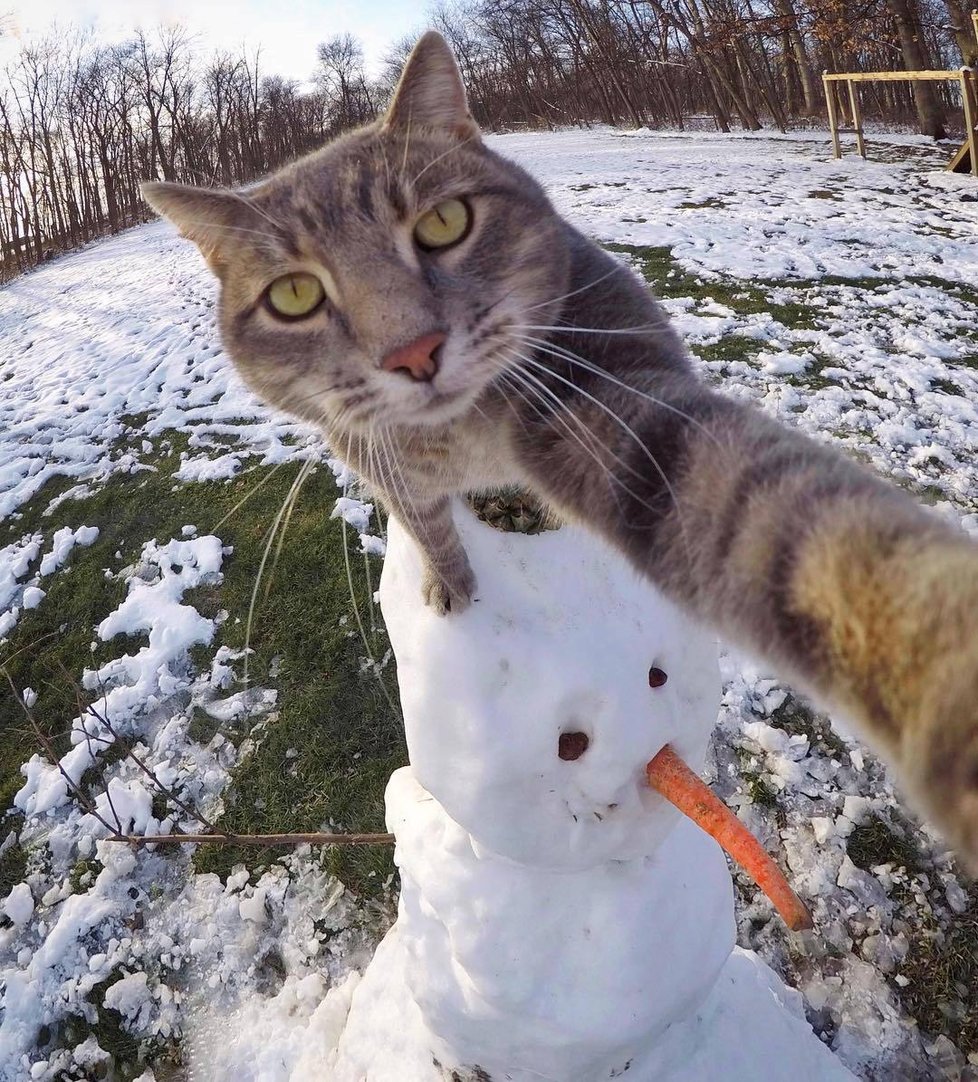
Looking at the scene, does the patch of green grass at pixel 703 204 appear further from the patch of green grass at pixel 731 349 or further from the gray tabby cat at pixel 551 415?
the gray tabby cat at pixel 551 415

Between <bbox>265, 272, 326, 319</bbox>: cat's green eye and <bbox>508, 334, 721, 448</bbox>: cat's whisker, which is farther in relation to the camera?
<bbox>265, 272, 326, 319</bbox>: cat's green eye

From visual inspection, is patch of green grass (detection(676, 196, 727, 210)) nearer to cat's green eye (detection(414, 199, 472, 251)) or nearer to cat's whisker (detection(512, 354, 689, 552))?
cat's green eye (detection(414, 199, 472, 251))

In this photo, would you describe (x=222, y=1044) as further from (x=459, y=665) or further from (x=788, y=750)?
(x=788, y=750)

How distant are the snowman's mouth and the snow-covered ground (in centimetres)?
133

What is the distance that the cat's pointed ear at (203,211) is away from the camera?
1.63 m

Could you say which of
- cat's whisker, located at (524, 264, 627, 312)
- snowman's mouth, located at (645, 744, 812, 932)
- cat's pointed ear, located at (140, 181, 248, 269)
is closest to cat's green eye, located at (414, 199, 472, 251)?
cat's whisker, located at (524, 264, 627, 312)

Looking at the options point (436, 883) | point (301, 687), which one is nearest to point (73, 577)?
point (301, 687)

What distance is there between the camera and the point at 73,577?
4723 mm

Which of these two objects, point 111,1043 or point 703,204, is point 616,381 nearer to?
point 111,1043

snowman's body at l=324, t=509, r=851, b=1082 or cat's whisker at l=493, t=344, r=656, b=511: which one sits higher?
cat's whisker at l=493, t=344, r=656, b=511

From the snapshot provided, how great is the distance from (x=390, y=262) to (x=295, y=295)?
11.6 inches

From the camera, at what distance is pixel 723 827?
57.5 inches

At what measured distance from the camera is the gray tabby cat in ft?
2.14

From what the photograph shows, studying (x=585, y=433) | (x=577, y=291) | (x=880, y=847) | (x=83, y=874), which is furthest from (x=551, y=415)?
(x=83, y=874)
